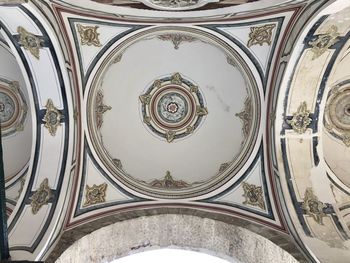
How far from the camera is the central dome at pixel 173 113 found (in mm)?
8375

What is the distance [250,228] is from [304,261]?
1.13m

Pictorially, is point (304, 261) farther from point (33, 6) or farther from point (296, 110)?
point (33, 6)

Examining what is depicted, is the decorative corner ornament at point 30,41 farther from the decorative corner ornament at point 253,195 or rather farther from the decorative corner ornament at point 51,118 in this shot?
the decorative corner ornament at point 253,195

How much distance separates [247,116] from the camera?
8.54 metres

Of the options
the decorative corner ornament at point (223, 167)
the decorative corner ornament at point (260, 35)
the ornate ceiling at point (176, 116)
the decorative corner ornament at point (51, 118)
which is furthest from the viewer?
the decorative corner ornament at point (223, 167)

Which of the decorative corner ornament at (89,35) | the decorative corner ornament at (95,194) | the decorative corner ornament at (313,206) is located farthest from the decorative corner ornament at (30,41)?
the decorative corner ornament at (313,206)

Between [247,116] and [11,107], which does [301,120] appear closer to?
[247,116]

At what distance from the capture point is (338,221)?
24.4ft

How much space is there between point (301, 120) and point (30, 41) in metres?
4.46

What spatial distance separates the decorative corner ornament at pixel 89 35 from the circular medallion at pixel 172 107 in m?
1.67

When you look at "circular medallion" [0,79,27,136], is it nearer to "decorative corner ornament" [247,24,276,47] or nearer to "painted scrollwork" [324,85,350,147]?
"decorative corner ornament" [247,24,276,47]

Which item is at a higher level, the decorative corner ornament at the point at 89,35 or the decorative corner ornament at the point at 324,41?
the decorative corner ornament at the point at 89,35

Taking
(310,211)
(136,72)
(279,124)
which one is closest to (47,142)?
(136,72)

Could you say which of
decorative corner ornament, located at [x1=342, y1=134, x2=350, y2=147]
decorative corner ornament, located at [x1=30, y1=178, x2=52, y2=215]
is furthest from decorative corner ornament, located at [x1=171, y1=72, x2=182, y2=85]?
decorative corner ornament, located at [x1=342, y1=134, x2=350, y2=147]
